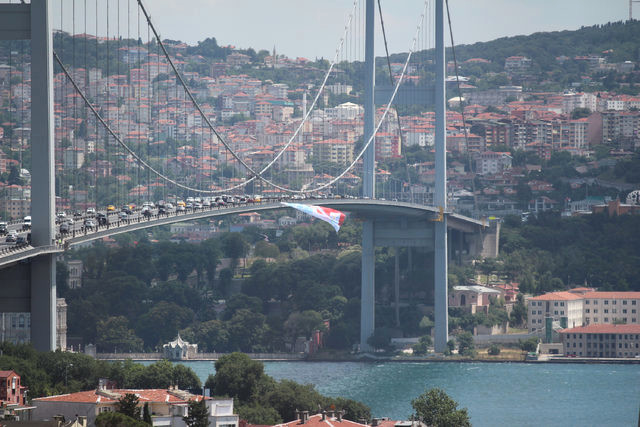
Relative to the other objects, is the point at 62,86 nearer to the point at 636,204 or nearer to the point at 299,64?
the point at 636,204

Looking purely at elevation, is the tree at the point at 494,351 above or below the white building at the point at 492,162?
below

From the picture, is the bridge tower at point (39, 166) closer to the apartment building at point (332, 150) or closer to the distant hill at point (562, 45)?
the apartment building at point (332, 150)

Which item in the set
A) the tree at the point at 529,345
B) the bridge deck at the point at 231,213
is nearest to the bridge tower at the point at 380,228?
the bridge deck at the point at 231,213

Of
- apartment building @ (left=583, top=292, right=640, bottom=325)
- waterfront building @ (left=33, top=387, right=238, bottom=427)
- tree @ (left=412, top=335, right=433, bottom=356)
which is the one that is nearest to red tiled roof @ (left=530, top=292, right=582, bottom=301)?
apartment building @ (left=583, top=292, right=640, bottom=325)

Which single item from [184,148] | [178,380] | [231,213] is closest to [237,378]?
[178,380]

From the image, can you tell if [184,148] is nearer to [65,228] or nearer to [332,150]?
[332,150]

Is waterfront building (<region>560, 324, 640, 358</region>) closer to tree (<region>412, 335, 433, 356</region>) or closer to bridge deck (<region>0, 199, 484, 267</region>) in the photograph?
tree (<region>412, 335, 433, 356</region>)
